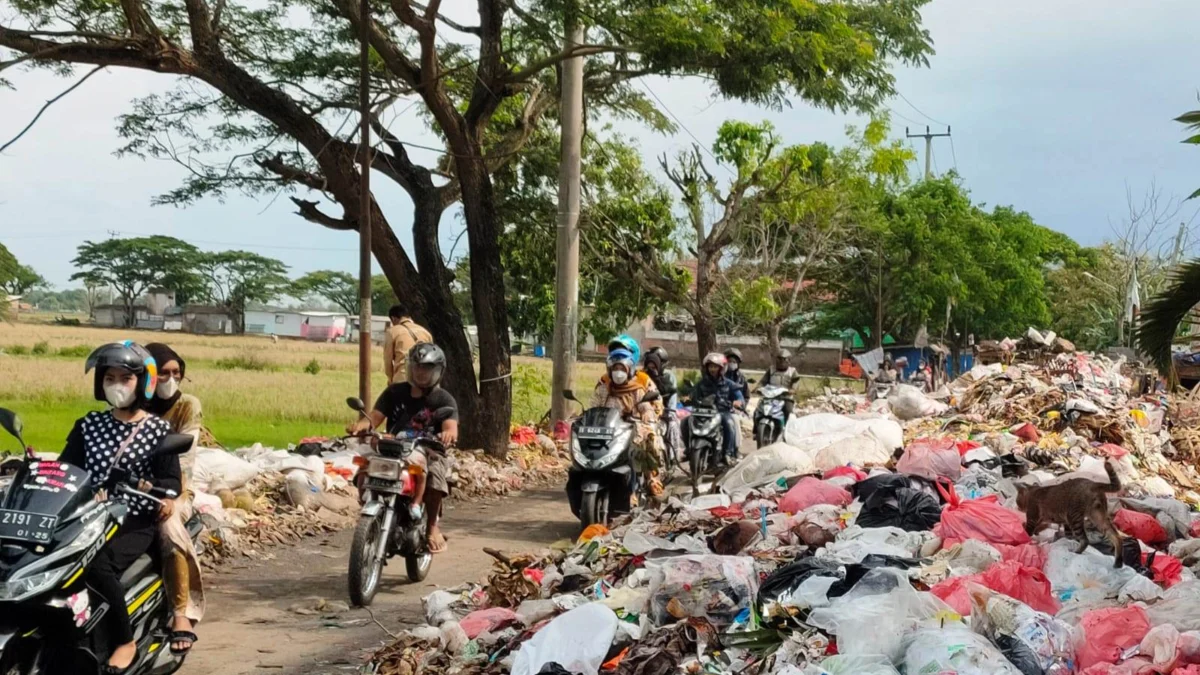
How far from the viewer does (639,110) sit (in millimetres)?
17594

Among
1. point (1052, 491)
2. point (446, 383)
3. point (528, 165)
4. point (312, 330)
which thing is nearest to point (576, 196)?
point (528, 165)

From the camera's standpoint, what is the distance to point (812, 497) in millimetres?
8039

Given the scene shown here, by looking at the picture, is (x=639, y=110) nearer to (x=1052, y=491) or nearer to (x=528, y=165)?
(x=528, y=165)

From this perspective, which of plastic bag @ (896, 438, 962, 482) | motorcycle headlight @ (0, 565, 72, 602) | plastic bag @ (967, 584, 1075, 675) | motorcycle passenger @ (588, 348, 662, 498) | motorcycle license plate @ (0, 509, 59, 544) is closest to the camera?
motorcycle headlight @ (0, 565, 72, 602)

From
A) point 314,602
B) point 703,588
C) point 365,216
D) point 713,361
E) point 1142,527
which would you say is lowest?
point 314,602

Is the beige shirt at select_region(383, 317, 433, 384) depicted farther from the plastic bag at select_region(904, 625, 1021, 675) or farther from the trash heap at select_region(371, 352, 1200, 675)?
the plastic bag at select_region(904, 625, 1021, 675)

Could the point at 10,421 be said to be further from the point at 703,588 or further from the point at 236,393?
the point at 236,393

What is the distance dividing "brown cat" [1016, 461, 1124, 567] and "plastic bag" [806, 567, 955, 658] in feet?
5.19

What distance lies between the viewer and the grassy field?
53.6 ft

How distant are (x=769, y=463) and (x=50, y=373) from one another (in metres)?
16.7

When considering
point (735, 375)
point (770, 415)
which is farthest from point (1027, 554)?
point (770, 415)

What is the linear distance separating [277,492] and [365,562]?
3.47m

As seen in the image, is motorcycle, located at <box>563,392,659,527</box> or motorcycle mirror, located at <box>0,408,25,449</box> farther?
motorcycle, located at <box>563,392,659,527</box>

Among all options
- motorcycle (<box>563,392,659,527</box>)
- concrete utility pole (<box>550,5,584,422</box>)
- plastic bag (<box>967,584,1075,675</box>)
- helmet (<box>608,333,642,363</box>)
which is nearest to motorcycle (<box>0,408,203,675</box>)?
plastic bag (<box>967,584,1075,675</box>)
